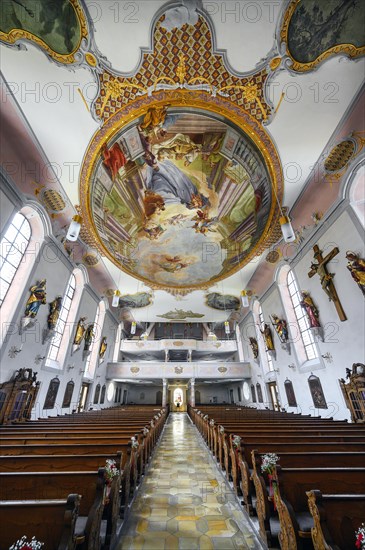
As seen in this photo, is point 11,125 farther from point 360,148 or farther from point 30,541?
point 360,148

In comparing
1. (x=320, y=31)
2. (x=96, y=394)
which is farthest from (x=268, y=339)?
(x=320, y=31)

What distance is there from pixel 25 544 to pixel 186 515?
2.45m

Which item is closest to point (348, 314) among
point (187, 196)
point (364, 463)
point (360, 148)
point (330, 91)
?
point (360, 148)

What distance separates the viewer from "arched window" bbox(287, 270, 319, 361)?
9.76 metres

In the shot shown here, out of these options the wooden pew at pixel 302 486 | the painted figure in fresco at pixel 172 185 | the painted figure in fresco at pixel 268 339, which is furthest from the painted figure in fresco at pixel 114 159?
the painted figure in fresco at pixel 268 339

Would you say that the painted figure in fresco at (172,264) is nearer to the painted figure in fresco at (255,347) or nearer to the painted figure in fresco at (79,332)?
the painted figure in fresco at (79,332)

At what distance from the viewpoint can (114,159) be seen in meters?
7.00

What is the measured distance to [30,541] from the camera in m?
1.43

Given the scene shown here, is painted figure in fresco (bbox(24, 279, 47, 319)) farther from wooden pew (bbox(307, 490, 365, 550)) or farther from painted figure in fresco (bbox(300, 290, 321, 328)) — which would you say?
painted figure in fresco (bbox(300, 290, 321, 328))

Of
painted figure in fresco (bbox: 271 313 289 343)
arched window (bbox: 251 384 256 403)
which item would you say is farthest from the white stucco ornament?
arched window (bbox: 251 384 256 403)

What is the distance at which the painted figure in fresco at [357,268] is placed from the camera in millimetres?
6125

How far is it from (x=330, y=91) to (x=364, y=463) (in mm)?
7115

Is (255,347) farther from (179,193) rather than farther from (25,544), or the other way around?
Answer: (25,544)

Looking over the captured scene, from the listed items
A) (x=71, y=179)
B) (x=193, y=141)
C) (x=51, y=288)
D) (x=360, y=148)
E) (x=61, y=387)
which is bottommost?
(x=61, y=387)
